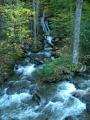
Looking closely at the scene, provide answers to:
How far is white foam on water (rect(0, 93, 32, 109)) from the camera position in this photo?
46.3 ft

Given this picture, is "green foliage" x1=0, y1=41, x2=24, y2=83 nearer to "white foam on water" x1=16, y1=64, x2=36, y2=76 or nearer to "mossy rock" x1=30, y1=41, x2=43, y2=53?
"white foam on water" x1=16, y1=64, x2=36, y2=76

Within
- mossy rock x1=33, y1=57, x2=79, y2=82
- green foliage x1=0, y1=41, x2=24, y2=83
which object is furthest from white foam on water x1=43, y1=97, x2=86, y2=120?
green foliage x1=0, y1=41, x2=24, y2=83

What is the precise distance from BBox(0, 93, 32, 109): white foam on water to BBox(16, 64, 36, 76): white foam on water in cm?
384

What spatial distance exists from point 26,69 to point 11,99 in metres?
5.25

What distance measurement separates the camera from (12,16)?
15.8m

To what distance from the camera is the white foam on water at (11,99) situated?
14114 mm

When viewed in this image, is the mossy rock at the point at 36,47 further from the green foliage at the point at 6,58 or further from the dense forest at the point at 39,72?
the green foliage at the point at 6,58

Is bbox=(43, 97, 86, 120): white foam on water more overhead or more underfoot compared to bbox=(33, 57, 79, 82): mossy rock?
more underfoot

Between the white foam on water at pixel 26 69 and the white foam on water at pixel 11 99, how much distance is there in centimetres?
384

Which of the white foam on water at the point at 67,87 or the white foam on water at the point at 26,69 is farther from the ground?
the white foam on water at the point at 67,87

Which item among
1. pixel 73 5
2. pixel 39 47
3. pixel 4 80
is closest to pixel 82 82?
pixel 4 80

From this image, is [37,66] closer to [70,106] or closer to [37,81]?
[37,81]

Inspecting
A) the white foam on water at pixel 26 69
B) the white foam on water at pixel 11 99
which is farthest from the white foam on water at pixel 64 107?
the white foam on water at pixel 26 69

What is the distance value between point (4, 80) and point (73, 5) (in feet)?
42.1
